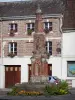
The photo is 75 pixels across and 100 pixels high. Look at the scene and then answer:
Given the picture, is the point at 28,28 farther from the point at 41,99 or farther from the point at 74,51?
the point at 41,99

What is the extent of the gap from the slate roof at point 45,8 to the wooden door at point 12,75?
6500 mm

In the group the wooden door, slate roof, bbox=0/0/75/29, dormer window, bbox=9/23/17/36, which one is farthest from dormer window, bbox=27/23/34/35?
the wooden door

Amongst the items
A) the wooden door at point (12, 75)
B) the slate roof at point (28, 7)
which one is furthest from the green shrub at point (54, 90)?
the slate roof at point (28, 7)

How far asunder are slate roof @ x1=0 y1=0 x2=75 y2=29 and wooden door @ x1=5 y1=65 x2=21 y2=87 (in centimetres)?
650

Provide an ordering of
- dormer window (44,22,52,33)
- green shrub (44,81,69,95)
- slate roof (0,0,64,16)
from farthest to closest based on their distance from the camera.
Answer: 1. slate roof (0,0,64,16)
2. dormer window (44,22,52,33)
3. green shrub (44,81,69,95)

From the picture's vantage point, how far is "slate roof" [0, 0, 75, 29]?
164 feet

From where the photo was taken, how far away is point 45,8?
5194 cm

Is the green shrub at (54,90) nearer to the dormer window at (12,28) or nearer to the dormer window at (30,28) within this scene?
the dormer window at (30,28)

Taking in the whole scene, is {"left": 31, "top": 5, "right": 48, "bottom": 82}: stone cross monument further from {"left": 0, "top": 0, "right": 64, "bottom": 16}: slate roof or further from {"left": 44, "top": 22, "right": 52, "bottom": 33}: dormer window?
{"left": 0, "top": 0, "right": 64, "bottom": 16}: slate roof

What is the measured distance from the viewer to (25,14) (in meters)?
51.2

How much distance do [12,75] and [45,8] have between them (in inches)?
361

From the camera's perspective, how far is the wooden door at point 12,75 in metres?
50.8

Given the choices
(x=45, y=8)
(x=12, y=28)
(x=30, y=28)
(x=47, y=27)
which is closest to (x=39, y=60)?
→ (x=47, y=27)

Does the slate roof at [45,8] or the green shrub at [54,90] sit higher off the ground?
the slate roof at [45,8]
